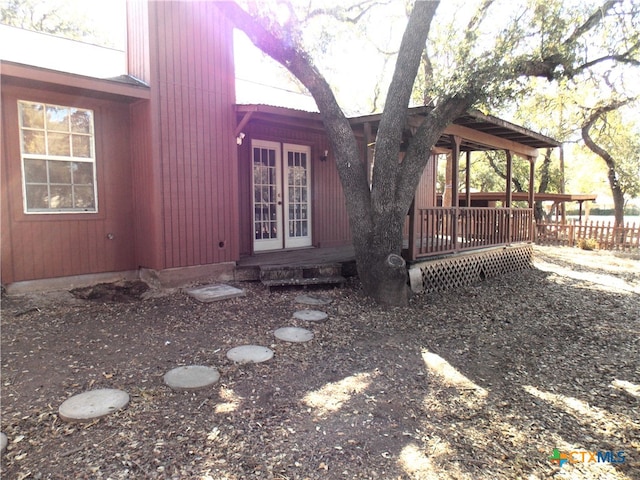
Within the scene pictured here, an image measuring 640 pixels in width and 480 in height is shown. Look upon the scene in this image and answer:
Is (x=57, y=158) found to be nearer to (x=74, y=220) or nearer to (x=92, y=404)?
(x=74, y=220)

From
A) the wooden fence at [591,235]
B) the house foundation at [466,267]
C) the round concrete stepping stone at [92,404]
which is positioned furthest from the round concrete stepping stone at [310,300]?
the wooden fence at [591,235]

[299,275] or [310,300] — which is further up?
[299,275]

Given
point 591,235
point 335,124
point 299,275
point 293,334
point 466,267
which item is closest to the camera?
point 293,334

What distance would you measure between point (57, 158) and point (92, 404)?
377 centimetres

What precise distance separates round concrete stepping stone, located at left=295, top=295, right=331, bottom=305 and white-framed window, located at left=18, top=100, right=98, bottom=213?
315 cm

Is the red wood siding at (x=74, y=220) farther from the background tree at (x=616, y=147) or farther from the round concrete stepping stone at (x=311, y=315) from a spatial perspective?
the background tree at (x=616, y=147)

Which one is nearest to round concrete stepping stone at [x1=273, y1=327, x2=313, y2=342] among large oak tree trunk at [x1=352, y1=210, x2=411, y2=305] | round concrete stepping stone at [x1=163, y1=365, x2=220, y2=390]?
round concrete stepping stone at [x1=163, y1=365, x2=220, y2=390]

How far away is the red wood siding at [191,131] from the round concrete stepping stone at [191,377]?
260 cm

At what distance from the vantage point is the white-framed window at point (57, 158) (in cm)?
487

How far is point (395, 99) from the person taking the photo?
204 inches

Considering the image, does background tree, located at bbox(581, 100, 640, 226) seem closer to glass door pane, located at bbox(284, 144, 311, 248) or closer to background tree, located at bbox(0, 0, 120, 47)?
glass door pane, located at bbox(284, 144, 311, 248)

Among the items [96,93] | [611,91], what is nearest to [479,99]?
[96,93]

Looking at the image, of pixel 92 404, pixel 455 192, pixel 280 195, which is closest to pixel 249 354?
pixel 92 404

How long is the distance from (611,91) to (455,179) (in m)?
10.9
